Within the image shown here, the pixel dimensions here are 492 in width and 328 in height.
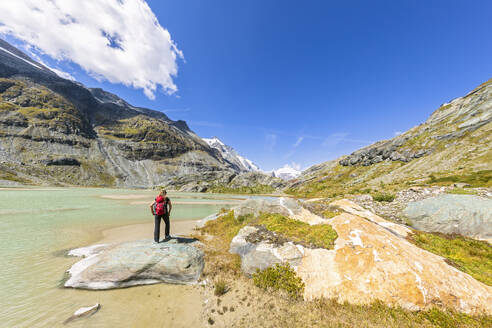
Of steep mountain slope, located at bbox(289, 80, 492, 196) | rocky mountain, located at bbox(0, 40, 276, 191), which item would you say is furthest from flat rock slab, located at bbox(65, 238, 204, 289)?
rocky mountain, located at bbox(0, 40, 276, 191)

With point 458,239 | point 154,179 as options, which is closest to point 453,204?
point 458,239

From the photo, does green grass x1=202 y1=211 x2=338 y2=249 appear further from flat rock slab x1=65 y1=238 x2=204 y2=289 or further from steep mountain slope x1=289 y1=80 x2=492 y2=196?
steep mountain slope x1=289 y1=80 x2=492 y2=196

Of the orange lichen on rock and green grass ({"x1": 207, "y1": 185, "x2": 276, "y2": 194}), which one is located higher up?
the orange lichen on rock

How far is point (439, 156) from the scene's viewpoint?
74.1 m

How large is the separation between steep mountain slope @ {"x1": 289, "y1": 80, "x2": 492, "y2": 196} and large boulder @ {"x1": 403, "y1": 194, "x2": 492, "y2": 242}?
23160mm

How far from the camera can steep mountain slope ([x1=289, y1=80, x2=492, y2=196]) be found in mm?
52438

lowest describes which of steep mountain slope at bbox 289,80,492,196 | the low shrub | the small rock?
the small rock

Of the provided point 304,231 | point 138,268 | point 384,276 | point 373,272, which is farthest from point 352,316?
point 138,268

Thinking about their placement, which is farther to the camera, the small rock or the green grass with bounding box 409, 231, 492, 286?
the green grass with bounding box 409, 231, 492, 286

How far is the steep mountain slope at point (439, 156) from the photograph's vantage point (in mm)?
52438

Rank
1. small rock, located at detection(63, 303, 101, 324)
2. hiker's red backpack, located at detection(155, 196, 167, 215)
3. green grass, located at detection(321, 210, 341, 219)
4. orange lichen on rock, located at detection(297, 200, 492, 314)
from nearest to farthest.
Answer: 1. orange lichen on rock, located at detection(297, 200, 492, 314)
2. small rock, located at detection(63, 303, 101, 324)
3. hiker's red backpack, located at detection(155, 196, 167, 215)
4. green grass, located at detection(321, 210, 341, 219)

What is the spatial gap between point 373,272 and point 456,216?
15335 millimetres

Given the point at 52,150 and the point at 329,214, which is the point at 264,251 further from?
the point at 52,150

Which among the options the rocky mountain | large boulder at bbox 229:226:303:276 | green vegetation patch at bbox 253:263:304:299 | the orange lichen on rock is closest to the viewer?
the orange lichen on rock
